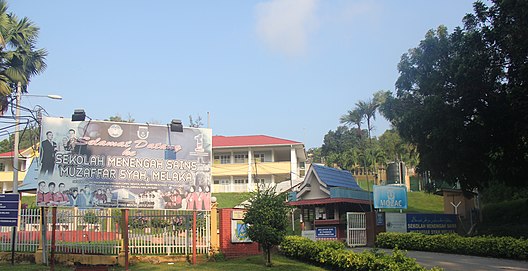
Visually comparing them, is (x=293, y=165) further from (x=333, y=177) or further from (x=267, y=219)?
(x=267, y=219)

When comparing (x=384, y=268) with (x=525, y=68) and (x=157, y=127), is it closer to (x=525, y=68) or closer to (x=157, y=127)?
(x=157, y=127)

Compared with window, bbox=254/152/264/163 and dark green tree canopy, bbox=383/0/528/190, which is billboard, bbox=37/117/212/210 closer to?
dark green tree canopy, bbox=383/0/528/190

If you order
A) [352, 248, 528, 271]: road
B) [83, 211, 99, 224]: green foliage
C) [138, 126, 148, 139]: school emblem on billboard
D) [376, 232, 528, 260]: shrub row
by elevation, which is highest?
[138, 126, 148, 139]: school emblem on billboard

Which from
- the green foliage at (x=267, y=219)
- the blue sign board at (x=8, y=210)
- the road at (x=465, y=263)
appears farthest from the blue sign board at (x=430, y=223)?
the blue sign board at (x=8, y=210)

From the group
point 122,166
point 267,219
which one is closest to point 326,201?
point 267,219

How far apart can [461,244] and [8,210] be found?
17.4 m

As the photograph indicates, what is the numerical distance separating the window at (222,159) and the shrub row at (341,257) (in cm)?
3140

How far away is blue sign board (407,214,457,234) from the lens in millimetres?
27000

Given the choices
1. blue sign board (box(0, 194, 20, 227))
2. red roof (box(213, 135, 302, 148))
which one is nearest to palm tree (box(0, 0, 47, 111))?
blue sign board (box(0, 194, 20, 227))

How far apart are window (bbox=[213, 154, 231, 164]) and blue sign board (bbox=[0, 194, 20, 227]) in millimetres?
34683

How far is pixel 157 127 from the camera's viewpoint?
16.8 m

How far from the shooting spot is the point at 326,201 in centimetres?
2759

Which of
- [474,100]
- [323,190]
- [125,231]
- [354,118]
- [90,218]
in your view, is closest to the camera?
[125,231]

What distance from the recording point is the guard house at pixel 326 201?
27.7 meters
